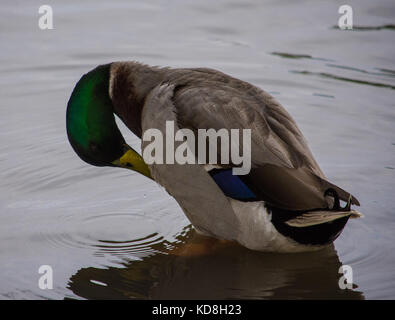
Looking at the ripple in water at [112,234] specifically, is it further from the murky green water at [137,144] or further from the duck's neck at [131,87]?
the duck's neck at [131,87]

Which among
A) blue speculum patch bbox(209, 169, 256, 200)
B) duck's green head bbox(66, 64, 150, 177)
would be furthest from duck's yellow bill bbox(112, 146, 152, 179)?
blue speculum patch bbox(209, 169, 256, 200)

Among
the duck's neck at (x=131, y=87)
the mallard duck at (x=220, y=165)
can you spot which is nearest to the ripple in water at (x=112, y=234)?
the mallard duck at (x=220, y=165)

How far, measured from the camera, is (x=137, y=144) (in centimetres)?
650

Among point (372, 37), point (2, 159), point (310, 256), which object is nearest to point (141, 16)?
point (372, 37)

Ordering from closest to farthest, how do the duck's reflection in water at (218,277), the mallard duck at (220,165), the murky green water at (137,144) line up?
the mallard duck at (220,165), the duck's reflection in water at (218,277), the murky green water at (137,144)

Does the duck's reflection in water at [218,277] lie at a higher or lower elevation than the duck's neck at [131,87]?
lower

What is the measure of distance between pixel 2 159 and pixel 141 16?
133 inches

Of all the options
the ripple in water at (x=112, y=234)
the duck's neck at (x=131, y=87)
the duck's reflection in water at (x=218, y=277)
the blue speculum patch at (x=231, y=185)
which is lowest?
the duck's reflection in water at (x=218, y=277)

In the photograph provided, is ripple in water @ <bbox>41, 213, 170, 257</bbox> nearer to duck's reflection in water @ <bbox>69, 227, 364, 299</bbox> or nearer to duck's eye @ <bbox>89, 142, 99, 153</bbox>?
duck's reflection in water @ <bbox>69, 227, 364, 299</bbox>

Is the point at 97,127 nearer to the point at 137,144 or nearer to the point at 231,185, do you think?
the point at 231,185

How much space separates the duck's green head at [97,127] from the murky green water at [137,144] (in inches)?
19.0

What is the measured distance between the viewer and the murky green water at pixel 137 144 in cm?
476

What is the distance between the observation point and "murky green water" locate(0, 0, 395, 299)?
476cm
